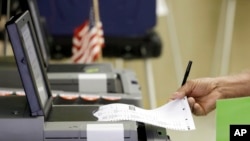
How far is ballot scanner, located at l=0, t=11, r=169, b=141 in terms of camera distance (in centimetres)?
102

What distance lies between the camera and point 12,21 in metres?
1.04

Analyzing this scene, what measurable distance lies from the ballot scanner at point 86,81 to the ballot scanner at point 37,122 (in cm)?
15

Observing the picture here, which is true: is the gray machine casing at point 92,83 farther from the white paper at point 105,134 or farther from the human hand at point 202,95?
the white paper at point 105,134

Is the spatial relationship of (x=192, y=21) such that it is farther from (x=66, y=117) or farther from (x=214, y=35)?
(x=66, y=117)

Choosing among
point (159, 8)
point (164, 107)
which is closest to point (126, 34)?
point (159, 8)

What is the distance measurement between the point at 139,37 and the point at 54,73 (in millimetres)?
1036

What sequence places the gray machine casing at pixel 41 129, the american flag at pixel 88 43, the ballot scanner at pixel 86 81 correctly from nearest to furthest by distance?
1. the gray machine casing at pixel 41 129
2. the ballot scanner at pixel 86 81
3. the american flag at pixel 88 43

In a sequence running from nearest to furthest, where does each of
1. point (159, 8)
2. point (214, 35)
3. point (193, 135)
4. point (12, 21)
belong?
point (12, 21)
point (193, 135)
point (159, 8)
point (214, 35)

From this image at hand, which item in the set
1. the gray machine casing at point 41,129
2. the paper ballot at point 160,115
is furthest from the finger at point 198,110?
the gray machine casing at point 41,129

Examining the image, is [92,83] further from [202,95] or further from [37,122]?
[37,122]

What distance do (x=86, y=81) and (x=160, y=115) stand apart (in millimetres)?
465

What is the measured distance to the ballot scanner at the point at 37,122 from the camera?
102 centimetres

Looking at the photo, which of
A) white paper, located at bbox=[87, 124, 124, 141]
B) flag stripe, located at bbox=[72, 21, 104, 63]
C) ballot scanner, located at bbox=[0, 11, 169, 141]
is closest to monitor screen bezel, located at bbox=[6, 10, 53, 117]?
ballot scanner, located at bbox=[0, 11, 169, 141]

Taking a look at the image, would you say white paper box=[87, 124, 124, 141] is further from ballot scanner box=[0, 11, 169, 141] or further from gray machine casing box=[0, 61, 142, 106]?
gray machine casing box=[0, 61, 142, 106]
